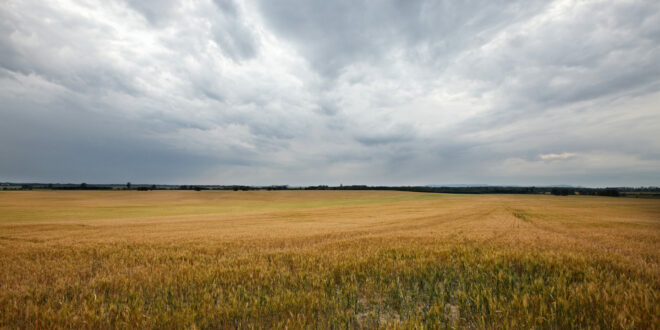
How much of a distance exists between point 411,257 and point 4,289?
9.72m

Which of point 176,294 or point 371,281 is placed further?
point 371,281

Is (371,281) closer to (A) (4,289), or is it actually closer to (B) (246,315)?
(B) (246,315)

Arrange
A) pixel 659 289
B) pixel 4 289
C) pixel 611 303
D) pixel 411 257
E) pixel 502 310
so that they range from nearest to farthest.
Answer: pixel 502 310 < pixel 611 303 < pixel 659 289 < pixel 4 289 < pixel 411 257

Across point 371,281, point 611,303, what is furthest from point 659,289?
point 371,281

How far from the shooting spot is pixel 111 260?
799cm

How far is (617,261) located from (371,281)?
688 cm

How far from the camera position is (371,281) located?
5.46m

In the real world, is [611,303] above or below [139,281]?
above

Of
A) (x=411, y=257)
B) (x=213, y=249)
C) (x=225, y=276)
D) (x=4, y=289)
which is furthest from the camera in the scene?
(x=213, y=249)

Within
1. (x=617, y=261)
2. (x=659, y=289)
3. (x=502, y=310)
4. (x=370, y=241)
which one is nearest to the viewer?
(x=502, y=310)

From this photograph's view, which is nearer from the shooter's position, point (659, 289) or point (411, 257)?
point (659, 289)

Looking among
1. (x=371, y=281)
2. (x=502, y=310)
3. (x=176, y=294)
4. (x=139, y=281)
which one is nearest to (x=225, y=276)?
(x=176, y=294)

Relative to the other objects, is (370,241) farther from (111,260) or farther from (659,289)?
(111,260)

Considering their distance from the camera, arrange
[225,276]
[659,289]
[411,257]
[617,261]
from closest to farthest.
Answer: [659,289] < [225,276] < [617,261] < [411,257]
